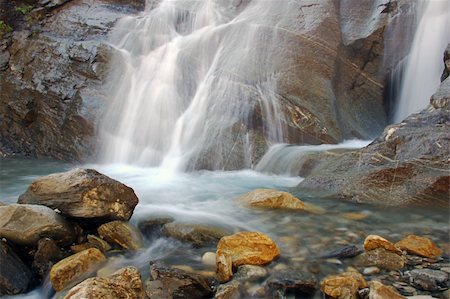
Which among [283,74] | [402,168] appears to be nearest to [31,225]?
[402,168]

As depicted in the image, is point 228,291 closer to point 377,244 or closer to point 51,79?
point 377,244

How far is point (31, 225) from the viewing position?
155 inches

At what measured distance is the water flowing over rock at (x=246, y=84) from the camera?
8.72 m

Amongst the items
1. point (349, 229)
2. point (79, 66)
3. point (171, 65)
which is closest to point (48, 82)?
→ point (79, 66)

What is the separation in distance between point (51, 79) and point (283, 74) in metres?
6.07

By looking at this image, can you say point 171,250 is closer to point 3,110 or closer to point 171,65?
point 171,65

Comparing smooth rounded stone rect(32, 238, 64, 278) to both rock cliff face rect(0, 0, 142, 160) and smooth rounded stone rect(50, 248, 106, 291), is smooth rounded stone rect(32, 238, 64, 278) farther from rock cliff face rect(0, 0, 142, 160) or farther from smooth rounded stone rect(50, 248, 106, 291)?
rock cliff face rect(0, 0, 142, 160)

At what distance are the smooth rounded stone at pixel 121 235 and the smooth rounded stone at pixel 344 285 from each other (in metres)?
1.98

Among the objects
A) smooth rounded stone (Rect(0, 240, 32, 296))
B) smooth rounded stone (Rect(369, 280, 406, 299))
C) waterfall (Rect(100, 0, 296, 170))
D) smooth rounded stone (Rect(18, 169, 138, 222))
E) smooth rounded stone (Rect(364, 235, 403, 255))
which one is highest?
waterfall (Rect(100, 0, 296, 170))

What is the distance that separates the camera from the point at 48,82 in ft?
34.4

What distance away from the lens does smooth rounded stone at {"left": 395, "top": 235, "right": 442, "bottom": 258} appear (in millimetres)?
3729

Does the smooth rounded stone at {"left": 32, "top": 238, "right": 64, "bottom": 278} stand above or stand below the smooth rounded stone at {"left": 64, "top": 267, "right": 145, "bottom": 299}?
below

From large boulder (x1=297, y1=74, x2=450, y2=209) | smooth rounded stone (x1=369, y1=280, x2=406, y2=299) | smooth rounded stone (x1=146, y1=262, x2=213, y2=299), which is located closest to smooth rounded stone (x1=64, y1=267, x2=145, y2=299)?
smooth rounded stone (x1=146, y1=262, x2=213, y2=299)

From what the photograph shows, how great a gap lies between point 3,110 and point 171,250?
911 centimetres
